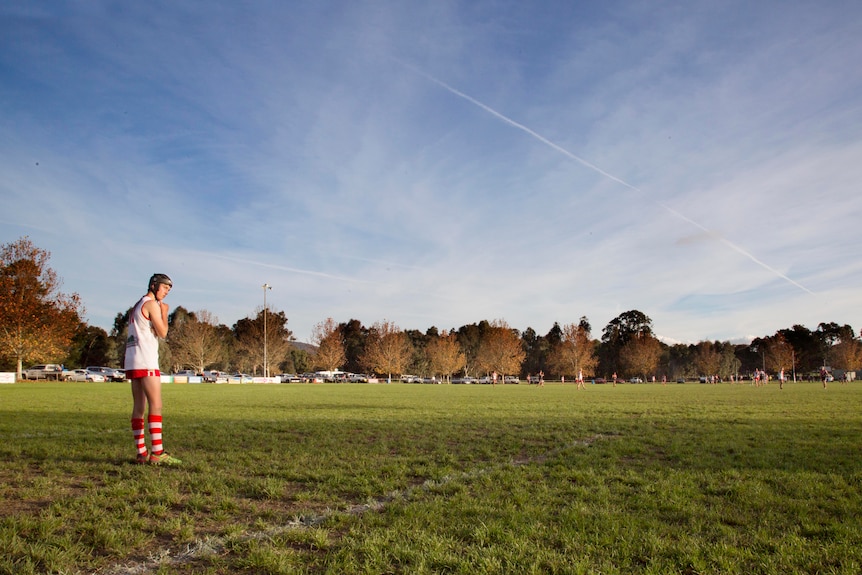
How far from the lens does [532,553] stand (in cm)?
379

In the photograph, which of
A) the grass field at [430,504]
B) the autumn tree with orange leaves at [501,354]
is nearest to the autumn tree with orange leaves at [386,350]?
the autumn tree with orange leaves at [501,354]

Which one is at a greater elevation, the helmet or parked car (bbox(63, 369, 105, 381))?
the helmet

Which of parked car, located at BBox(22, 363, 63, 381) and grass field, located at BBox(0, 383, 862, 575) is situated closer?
grass field, located at BBox(0, 383, 862, 575)

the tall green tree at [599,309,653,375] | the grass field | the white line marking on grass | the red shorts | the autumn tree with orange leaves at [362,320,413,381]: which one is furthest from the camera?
the tall green tree at [599,309,653,375]

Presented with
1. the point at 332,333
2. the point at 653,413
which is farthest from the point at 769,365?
the point at 653,413

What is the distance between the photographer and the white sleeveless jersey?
6723 millimetres

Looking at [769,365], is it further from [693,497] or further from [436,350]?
[693,497]

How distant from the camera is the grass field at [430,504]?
3689 millimetres

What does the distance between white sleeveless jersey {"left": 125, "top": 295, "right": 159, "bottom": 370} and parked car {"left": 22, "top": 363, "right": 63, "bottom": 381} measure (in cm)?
6141

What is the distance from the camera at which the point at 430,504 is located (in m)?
5.04

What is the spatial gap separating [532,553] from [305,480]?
3275 millimetres

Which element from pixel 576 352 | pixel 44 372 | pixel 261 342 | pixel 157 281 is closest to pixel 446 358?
pixel 576 352

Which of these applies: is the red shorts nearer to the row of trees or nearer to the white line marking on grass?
the white line marking on grass

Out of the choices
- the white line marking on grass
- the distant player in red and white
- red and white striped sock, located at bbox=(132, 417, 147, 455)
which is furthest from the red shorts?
the white line marking on grass
